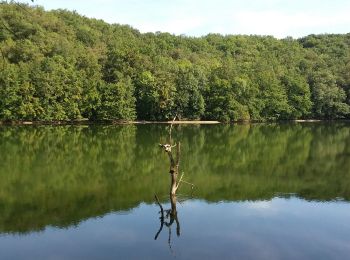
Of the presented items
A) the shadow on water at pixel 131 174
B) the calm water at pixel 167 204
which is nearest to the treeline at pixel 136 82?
the shadow on water at pixel 131 174

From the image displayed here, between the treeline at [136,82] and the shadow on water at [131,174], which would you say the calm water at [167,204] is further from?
the treeline at [136,82]

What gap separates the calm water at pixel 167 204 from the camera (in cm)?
1658

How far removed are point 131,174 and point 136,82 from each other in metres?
52.9

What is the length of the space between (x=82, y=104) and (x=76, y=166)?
4296cm

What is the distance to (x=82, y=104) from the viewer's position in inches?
2911

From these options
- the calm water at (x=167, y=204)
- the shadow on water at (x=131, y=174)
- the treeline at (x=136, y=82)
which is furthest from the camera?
the treeline at (x=136, y=82)

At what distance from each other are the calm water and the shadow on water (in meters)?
0.06

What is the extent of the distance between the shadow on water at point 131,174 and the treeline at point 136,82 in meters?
23.0

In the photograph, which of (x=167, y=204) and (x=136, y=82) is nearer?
(x=167, y=204)

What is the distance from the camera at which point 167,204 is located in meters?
22.0

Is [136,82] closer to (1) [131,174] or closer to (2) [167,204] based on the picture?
(1) [131,174]

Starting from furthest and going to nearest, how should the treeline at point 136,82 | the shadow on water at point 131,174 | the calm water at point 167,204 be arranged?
1. the treeline at point 136,82
2. the shadow on water at point 131,174
3. the calm water at point 167,204

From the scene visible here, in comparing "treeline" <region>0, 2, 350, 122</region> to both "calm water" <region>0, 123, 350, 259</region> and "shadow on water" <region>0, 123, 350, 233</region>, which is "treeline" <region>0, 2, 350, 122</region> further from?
"calm water" <region>0, 123, 350, 259</region>

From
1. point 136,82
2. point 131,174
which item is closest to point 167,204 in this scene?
point 131,174
